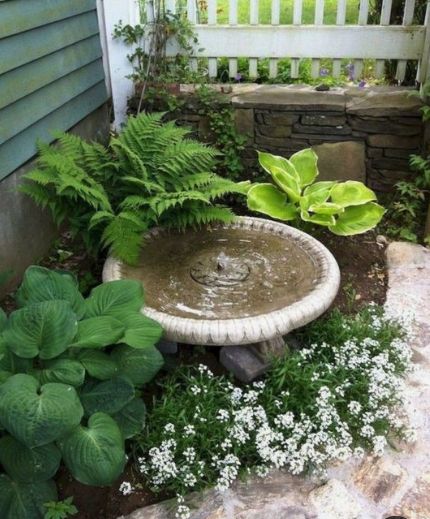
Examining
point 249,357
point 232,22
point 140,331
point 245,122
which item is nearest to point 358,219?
point 245,122

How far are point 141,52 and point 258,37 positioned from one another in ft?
2.39

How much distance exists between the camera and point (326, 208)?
118 inches

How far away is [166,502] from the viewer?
1906 mm

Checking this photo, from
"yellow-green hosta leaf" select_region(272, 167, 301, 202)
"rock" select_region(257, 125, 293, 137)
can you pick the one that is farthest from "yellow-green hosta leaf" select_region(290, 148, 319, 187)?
"rock" select_region(257, 125, 293, 137)

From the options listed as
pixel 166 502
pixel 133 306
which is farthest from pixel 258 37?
pixel 166 502

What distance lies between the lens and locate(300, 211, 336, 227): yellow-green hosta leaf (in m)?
2.98

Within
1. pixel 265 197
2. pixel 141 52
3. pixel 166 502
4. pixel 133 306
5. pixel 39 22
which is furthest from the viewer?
pixel 141 52

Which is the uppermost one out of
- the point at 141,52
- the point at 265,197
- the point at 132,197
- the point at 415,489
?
the point at 141,52

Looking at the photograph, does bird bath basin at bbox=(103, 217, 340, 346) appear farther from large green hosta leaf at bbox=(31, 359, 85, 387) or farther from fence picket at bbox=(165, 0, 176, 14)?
fence picket at bbox=(165, 0, 176, 14)

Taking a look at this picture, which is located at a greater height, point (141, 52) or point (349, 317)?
point (141, 52)

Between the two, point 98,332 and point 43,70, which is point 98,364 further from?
point 43,70

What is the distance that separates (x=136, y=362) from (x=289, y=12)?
415 cm

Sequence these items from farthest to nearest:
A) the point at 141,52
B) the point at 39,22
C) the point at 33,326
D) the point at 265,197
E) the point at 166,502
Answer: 1. the point at 141,52
2. the point at 265,197
3. the point at 39,22
4. the point at 166,502
5. the point at 33,326

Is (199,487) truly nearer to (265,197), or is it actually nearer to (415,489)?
(415,489)
